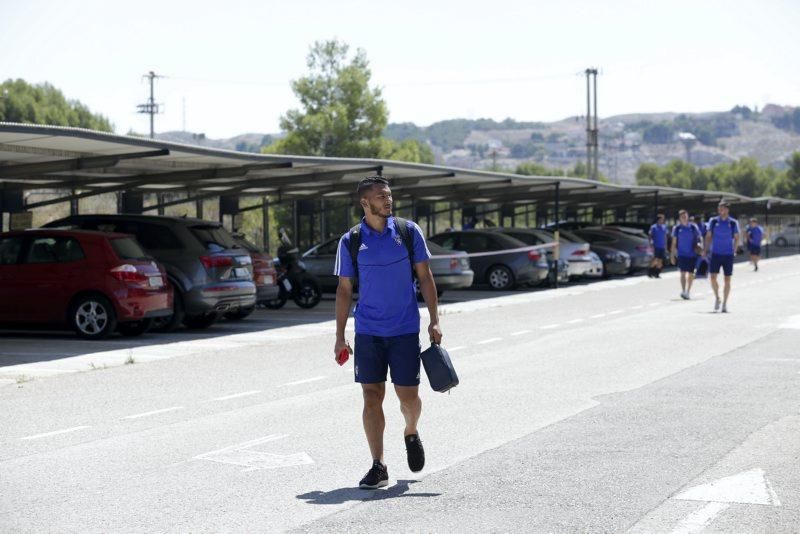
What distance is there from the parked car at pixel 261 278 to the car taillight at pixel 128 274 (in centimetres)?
437

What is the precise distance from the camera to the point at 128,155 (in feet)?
63.6

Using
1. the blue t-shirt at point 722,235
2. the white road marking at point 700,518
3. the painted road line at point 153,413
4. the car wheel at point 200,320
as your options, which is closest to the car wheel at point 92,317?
the car wheel at point 200,320

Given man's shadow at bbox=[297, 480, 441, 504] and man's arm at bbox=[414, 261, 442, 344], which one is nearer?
man's shadow at bbox=[297, 480, 441, 504]

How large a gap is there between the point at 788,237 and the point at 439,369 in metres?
80.1

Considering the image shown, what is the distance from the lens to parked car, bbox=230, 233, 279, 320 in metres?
21.4

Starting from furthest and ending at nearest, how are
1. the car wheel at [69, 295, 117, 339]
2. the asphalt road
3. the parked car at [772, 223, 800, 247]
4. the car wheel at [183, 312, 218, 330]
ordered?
1. the parked car at [772, 223, 800, 247]
2. the car wheel at [183, 312, 218, 330]
3. the car wheel at [69, 295, 117, 339]
4. the asphalt road

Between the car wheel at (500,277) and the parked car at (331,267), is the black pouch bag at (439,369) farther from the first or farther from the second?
the car wheel at (500,277)

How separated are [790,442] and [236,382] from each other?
18.5 feet

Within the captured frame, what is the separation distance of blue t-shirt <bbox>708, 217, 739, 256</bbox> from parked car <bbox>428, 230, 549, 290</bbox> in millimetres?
8288

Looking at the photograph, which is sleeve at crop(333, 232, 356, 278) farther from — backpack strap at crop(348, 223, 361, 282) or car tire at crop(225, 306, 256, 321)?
car tire at crop(225, 306, 256, 321)

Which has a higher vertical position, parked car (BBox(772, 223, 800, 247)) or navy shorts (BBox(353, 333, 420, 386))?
navy shorts (BBox(353, 333, 420, 386))

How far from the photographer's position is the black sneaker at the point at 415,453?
7406mm

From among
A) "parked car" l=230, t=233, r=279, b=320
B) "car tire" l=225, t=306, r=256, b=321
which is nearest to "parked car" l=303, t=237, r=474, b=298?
"parked car" l=230, t=233, r=279, b=320

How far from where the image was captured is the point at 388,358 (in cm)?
743
